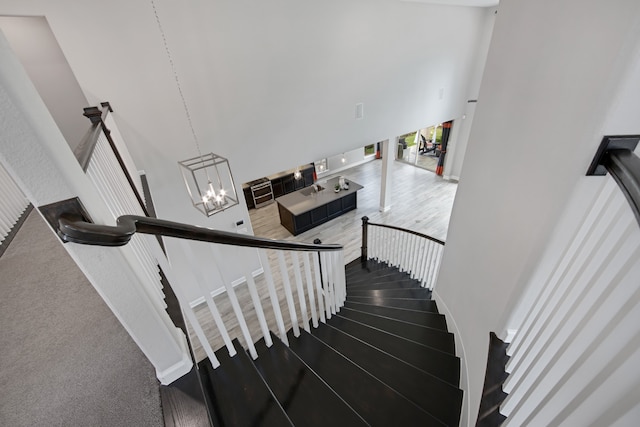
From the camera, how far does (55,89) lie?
11.0 feet

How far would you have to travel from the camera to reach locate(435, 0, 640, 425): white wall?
42.1 inches

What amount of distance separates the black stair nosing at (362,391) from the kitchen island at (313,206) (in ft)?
17.3

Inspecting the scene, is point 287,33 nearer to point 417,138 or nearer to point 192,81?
point 192,81

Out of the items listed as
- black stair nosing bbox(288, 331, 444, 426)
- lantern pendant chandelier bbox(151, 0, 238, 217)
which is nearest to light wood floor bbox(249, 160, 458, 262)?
lantern pendant chandelier bbox(151, 0, 238, 217)

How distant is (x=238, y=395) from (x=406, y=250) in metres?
3.45

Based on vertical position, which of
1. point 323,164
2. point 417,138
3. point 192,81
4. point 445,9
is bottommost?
point 323,164

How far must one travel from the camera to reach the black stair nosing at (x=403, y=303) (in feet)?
10.1

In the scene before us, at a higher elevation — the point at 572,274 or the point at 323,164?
the point at 572,274

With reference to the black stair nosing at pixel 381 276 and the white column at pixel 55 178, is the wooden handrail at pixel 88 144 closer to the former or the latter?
the white column at pixel 55 178

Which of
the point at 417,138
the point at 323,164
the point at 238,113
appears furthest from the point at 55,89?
the point at 417,138

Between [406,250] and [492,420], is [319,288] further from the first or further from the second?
[406,250]

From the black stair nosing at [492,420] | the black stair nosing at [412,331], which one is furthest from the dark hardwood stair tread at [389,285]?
the black stair nosing at [492,420]

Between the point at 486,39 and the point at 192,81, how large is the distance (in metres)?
7.53

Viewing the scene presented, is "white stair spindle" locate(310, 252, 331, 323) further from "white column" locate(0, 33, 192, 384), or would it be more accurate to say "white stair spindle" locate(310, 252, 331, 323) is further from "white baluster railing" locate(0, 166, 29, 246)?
"white baluster railing" locate(0, 166, 29, 246)
